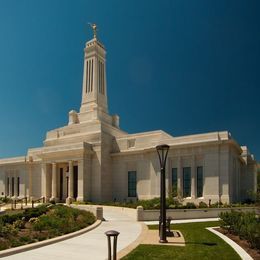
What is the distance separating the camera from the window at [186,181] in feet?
112

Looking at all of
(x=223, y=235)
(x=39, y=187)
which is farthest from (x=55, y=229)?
(x=39, y=187)

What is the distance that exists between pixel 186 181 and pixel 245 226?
22.3m

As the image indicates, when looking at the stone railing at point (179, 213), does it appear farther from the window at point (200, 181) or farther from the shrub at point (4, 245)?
the shrub at point (4, 245)

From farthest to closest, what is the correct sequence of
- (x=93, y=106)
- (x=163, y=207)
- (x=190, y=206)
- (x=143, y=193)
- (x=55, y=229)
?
(x=93, y=106)
(x=143, y=193)
(x=190, y=206)
(x=55, y=229)
(x=163, y=207)

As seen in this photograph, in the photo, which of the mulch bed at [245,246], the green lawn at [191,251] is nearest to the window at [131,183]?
the mulch bed at [245,246]

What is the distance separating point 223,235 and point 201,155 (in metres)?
19.7

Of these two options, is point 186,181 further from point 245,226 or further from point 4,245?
point 4,245

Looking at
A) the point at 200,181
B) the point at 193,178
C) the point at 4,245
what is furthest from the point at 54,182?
the point at 4,245

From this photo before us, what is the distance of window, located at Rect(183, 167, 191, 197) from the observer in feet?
112

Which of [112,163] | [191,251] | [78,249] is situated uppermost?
[112,163]

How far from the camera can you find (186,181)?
34.5 m

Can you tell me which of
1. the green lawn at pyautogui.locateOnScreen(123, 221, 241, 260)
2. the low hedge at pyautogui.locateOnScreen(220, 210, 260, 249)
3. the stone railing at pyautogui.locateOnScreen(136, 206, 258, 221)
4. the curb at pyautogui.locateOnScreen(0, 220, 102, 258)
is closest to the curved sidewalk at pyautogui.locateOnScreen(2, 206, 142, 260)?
the curb at pyautogui.locateOnScreen(0, 220, 102, 258)

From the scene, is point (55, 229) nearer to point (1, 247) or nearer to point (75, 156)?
point (1, 247)

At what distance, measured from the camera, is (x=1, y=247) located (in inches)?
426
